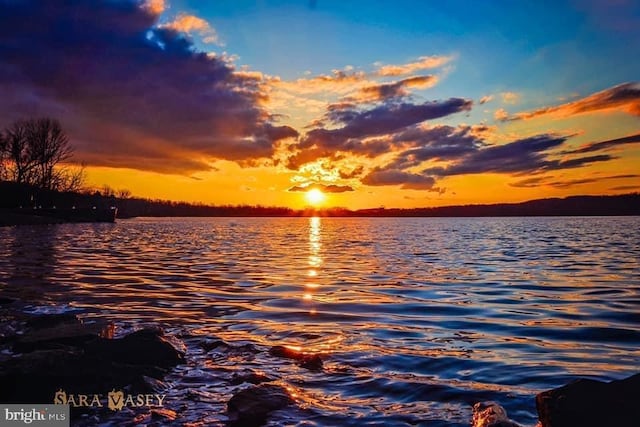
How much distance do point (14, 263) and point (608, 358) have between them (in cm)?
2826

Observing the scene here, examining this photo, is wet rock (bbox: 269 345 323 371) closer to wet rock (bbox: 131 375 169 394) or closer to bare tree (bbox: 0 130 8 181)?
wet rock (bbox: 131 375 169 394)

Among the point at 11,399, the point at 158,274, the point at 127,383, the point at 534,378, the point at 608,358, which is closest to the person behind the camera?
the point at 11,399

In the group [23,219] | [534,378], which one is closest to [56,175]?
[23,219]

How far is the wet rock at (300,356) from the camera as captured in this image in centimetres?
898

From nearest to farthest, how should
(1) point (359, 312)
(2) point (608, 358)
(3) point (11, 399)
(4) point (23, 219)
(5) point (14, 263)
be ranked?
(3) point (11, 399)
(2) point (608, 358)
(1) point (359, 312)
(5) point (14, 263)
(4) point (23, 219)

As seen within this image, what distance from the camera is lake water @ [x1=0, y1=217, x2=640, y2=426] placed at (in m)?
7.49

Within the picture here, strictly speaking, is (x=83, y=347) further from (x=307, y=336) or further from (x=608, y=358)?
(x=608, y=358)

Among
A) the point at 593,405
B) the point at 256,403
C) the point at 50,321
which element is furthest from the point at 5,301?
the point at 593,405

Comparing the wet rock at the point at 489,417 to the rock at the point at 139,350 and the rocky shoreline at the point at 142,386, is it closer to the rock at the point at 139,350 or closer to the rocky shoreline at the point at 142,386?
the rocky shoreline at the point at 142,386

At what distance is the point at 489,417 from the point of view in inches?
239

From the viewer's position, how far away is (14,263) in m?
26.7

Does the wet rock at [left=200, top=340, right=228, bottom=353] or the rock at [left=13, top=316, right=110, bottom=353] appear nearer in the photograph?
the rock at [left=13, top=316, right=110, bottom=353]

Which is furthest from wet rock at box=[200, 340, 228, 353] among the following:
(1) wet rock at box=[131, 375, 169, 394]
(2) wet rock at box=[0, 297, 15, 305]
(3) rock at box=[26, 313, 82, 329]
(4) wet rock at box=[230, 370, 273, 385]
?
(2) wet rock at box=[0, 297, 15, 305]

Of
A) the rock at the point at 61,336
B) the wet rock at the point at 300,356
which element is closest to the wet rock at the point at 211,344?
the wet rock at the point at 300,356
